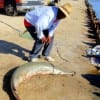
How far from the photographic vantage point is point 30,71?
925 centimetres

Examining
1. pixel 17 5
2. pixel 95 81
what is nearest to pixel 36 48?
pixel 95 81

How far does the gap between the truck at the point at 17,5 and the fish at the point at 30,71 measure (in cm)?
957

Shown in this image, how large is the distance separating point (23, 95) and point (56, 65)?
2.30 metres

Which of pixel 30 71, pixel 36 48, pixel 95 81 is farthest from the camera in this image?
pixel 36 48

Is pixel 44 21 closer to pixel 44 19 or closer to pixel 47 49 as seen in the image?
pixel 44 19

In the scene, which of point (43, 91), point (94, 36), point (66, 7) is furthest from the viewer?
point (94, 36)

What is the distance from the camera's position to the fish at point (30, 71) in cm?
856

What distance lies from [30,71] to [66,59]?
7.33 ft

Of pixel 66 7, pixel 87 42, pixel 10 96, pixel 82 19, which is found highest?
pixel 66 7

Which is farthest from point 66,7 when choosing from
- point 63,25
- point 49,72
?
point 63,25

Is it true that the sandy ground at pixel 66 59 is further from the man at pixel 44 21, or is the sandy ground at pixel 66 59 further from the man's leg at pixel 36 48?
the man at pixel 44 21

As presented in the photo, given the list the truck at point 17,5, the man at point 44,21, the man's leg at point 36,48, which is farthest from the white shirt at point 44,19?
the truck at point 17,5

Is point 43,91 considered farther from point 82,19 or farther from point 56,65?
point 82,19

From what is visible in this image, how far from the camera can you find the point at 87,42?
14211mm
